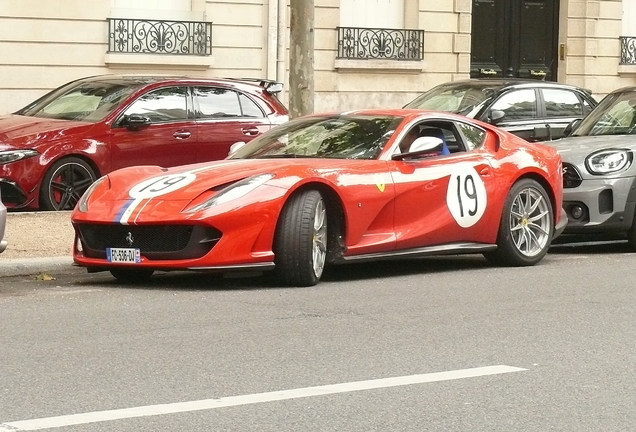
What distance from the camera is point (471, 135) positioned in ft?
37.2

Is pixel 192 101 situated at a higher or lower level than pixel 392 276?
higher

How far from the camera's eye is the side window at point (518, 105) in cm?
1833

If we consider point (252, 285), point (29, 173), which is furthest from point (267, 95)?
point (252, 285)

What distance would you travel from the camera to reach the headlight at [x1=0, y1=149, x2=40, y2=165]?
14445 millimetres

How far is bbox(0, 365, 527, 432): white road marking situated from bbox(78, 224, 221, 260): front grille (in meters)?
2.97

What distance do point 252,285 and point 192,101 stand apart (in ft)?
21.1

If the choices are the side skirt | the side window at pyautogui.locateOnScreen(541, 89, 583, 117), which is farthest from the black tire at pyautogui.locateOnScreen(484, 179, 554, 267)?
the side window at pyautogui.locateOnScreen(541, 89, 583, 117)

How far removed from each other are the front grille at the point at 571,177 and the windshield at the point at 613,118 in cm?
117

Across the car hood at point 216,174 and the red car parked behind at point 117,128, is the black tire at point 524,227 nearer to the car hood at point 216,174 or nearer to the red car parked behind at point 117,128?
the car hood at point 216,174

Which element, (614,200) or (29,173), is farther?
(29,173)

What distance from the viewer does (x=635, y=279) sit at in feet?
34.6

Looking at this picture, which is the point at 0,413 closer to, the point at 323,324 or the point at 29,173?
the point at 323,324

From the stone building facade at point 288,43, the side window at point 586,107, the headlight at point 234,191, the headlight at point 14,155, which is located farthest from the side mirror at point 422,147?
the stone building facade at point 288,43

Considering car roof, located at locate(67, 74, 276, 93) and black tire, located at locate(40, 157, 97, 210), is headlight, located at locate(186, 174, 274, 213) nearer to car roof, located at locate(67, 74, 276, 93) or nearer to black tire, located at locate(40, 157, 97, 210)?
black tire, located at locate(40, 157, 97, 210)
